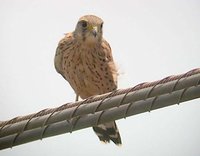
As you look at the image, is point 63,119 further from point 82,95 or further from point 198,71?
point 82,95

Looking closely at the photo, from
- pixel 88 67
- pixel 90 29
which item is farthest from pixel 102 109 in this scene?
pixel 90 29

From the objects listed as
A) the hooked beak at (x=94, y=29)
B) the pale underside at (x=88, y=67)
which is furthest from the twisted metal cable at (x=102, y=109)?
Answer: the hooked beak at (x=94, y=29)

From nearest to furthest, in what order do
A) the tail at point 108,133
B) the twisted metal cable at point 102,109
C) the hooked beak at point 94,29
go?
the twisted metal cable at point 102,109, the hooked beak at point 94,29, the tail at point 108,133

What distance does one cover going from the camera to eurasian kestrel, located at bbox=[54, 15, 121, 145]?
712 cm

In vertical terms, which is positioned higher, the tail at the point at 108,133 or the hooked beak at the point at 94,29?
the hooked beak at the point at 94,29

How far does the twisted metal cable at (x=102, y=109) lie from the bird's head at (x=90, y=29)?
2.58 metres

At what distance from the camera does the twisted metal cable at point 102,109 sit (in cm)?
413

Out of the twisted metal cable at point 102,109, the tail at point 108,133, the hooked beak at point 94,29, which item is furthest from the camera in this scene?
the tail at point 108,133

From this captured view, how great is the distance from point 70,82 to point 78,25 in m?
0.64

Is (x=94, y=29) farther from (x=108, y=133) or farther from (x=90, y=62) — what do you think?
(x=108, y=133)

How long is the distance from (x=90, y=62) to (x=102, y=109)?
2.72m

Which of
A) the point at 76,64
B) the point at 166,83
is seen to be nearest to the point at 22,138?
the point at 166,83

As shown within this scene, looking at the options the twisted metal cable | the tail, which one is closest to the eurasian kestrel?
the tail

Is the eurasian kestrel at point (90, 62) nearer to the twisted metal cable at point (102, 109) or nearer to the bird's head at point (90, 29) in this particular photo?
the bird's head at point (90, 29)
